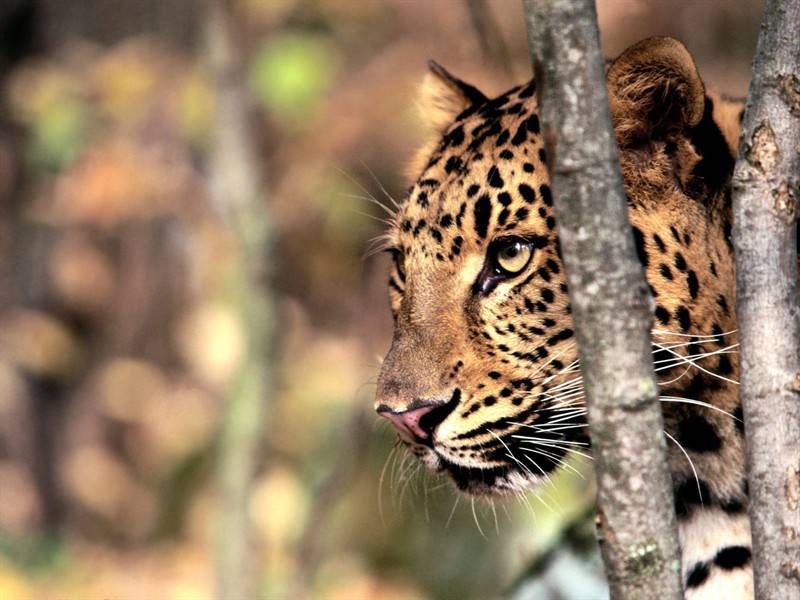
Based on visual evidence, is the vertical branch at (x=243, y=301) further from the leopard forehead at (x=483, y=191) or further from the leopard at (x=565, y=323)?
the leopard at (x=565, y=323)

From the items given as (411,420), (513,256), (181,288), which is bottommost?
(411,420)

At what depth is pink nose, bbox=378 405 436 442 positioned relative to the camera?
130 inches

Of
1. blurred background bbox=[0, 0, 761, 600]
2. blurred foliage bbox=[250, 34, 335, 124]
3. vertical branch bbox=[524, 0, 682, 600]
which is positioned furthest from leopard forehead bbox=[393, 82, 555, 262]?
blurred foliage bbox=[250, 34, 335, 124]

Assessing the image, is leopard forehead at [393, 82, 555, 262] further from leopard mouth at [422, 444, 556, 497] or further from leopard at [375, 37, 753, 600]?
leopard mouth at [422, 444, 556, 497]

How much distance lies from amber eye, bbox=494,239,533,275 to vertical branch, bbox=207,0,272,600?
3.22m

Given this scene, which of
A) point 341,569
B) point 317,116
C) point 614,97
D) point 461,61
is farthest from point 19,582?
point 614,97

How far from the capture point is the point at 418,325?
3430 millimetres

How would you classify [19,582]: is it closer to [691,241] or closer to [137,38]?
[137,38]

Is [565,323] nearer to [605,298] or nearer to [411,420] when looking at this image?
[411,420]

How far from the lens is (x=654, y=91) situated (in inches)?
129

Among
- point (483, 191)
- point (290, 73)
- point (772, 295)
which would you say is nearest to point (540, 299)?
point (483, 191)

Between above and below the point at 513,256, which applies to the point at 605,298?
below

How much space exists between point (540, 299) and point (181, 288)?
750 centimetres

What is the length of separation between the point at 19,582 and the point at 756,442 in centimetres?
705
